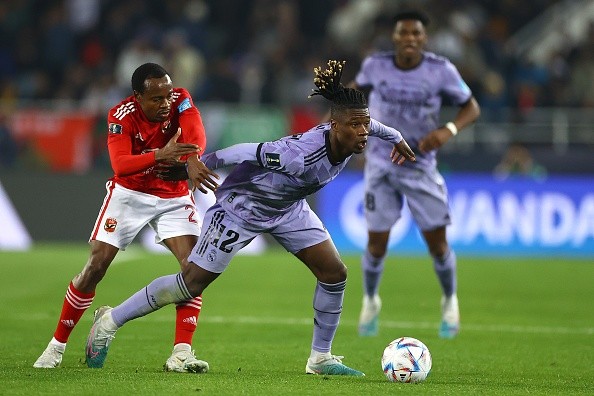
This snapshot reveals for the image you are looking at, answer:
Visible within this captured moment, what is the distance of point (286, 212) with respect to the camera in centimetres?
746

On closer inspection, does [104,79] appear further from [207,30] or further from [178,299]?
[178,299]

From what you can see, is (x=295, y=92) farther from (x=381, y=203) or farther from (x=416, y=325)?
(x=381, y=203)

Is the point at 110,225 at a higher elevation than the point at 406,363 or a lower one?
higher

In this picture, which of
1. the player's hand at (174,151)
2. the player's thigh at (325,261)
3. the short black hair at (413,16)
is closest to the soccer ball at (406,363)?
the player's thigh at (325,261)

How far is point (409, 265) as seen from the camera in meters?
16.2

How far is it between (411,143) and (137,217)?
2.95 meters

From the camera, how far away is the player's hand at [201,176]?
22.3 feet

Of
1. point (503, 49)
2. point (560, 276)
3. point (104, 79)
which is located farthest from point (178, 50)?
point (560, 276)

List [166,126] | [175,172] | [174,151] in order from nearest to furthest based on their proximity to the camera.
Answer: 1. [174,151]
2. [175,172]
3. [166,126]

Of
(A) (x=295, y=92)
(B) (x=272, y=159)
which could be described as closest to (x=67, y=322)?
(B) (x=272, y=159)

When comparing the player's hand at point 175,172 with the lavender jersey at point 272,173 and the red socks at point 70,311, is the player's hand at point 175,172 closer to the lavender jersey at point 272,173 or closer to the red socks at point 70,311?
the lavender jersey at point 272,173

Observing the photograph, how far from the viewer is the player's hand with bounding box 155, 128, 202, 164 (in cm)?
710

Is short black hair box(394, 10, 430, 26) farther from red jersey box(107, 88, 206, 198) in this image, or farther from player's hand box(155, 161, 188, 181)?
player's hand box(155, 161, 188, 181)

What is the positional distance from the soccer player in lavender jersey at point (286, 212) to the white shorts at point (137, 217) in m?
0.52
